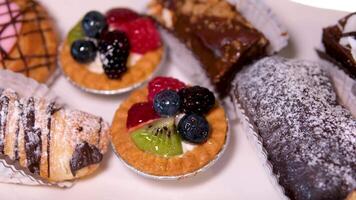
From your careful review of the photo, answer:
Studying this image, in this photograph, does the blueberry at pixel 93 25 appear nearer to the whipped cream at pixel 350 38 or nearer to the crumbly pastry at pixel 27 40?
the crumbly pastry at pixel 27 40

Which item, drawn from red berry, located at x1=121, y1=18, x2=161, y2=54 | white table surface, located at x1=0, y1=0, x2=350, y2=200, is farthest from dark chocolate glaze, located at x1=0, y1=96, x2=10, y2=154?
red berry, located at x1=121, y1=18, x2=161, y2=54

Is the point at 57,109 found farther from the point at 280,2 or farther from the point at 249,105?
the point at 280,2

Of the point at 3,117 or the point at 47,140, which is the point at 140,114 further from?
the point at 3,117

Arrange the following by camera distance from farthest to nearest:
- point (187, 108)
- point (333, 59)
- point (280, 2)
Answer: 1. point (280, 2)
2. point (333, 59)
3. point (187, 108)

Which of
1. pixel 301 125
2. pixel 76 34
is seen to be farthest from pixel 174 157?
pixel 76 34

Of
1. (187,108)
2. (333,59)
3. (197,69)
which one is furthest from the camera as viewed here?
(197,69)

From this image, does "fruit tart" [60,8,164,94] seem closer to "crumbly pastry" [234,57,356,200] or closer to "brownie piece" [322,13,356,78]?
"crumbly pastry" [234,57,356,200]

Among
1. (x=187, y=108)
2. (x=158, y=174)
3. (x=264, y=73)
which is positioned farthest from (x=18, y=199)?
(x=264, y=73)
